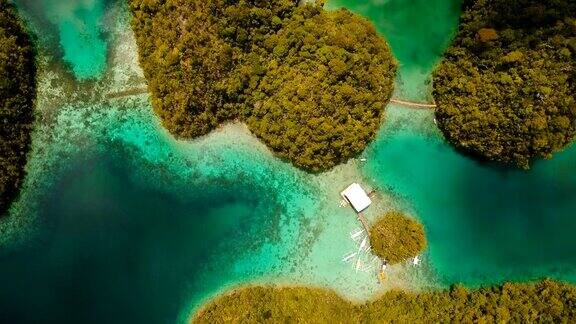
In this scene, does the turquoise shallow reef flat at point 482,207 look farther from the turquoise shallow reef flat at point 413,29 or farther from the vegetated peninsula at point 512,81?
the turquoise shallow reef flat at point 413,29

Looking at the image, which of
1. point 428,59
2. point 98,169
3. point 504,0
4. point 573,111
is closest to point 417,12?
point 428,59

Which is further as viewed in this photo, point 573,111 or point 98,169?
point 98,169

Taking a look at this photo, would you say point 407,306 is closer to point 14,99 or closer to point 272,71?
point 272,71

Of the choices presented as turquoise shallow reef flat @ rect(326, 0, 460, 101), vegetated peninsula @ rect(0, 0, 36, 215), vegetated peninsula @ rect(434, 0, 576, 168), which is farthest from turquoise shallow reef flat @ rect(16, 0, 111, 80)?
vegetated peninsula @ rect(434, 0, 576, 168)

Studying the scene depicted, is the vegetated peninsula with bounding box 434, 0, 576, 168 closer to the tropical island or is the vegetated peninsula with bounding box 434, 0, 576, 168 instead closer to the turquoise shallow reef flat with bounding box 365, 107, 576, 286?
the tropical island

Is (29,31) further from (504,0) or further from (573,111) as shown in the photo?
(573,111)

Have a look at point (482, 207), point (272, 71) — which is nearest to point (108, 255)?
point (272, 71)
